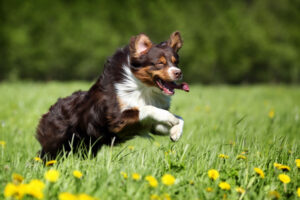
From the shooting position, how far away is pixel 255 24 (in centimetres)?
3112

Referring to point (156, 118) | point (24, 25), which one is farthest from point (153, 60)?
point (24, 25)

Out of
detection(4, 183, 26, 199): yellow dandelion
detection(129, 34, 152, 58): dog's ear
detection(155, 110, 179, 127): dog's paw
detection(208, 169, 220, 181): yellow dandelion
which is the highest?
detection(129, 34, 152, 58): dog's ear

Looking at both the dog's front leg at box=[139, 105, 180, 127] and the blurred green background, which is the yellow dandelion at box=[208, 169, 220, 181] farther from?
the blurred green background

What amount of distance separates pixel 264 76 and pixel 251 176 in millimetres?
36114

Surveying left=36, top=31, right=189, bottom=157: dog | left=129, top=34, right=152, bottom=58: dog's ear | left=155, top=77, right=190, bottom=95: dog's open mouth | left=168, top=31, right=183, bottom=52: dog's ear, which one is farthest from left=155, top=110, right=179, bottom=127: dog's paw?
left=168, top=31, right=183, bottom=52: dog's ear

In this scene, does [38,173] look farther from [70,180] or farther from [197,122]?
[197,122]

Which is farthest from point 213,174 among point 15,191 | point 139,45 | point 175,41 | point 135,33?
point 135,33

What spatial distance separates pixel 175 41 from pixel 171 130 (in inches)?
43.0

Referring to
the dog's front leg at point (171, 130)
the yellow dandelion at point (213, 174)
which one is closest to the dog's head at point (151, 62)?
the dog's front leg at point (171, 130)

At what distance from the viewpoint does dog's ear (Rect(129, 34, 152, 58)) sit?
325 cm

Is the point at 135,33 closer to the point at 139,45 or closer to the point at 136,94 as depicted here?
the point at 139,45

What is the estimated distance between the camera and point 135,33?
26531 millimetres

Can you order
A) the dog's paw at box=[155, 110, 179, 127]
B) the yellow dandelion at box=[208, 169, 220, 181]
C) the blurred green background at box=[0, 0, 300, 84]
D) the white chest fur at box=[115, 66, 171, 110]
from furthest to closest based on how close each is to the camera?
the blurred green background at box=[0, 0, 300, 84]
the white chest fur at box=[115, 66, 171, 110]
the dog's paw at box=[155, 110, 179, 127]
the yellow dandelion at box=[208, 169, 220, 181]

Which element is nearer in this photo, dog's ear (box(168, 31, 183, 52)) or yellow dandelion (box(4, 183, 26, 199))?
yellow dandelion (box(4, 183, 26, 199))
